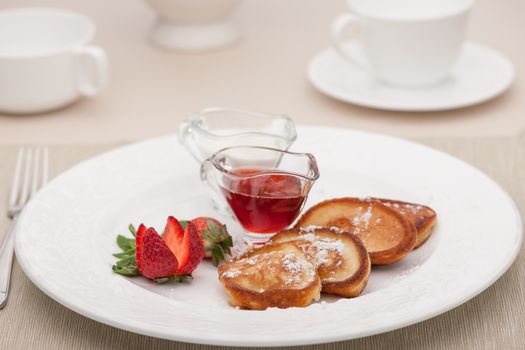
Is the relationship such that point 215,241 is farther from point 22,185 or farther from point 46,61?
point 46,61

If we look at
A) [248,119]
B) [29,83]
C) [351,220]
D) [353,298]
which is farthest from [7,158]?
[353,298]

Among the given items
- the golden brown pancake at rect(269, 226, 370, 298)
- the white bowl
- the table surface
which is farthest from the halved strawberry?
the white bowl

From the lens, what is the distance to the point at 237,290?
1.13 metres

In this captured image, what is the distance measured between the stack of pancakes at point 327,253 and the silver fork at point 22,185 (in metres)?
0.34

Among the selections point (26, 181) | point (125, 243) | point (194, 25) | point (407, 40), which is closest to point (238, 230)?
point (125, 243)

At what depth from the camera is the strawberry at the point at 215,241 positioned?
4.23ft

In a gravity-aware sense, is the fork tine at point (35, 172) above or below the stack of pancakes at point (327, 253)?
below

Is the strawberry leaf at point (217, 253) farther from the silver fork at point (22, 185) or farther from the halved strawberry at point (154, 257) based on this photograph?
the silver fork at point (22, 185)

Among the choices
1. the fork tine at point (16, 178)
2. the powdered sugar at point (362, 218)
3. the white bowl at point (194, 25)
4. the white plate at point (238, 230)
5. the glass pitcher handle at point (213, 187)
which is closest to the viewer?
the white plate at point (238, 230)

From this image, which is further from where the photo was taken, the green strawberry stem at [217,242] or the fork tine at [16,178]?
the fork tine at [16,178]

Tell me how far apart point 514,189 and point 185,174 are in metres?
0.55

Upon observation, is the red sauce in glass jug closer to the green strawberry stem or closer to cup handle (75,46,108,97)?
the green strawberry stem

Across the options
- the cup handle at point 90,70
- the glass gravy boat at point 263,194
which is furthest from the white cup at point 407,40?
→ the glass gravy boat at point 263,194

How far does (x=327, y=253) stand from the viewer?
1190 mm
